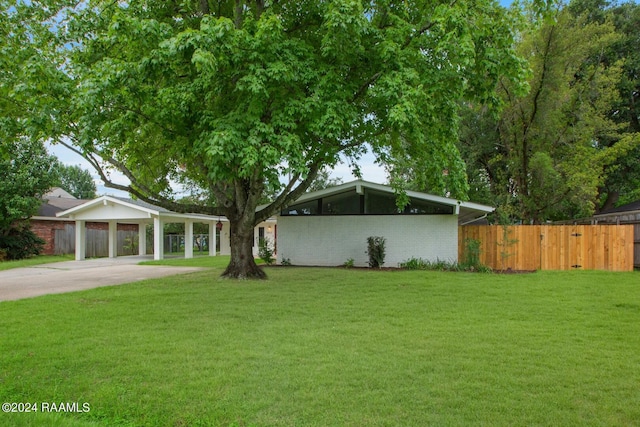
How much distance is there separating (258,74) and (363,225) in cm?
845

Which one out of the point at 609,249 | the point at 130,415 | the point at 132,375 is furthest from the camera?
the point at 609,249

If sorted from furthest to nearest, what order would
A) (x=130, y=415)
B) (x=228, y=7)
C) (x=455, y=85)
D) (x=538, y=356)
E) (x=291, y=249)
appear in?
(x=291, y=249)
(x=228, y=7)
(x=455, y=85)
(x=538, y=356)
(x=130, y=415)

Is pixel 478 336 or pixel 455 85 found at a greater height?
pixel 455 85

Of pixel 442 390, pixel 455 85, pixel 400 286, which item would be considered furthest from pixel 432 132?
pixel 442 390

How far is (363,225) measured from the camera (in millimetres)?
14828

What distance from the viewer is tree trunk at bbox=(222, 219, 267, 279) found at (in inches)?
429

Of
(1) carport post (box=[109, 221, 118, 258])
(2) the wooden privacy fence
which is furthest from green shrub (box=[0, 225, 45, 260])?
(2) the wooden privacy fence

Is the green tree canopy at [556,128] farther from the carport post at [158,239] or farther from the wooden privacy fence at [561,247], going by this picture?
the carport post at [158,239]

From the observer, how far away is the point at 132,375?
3854 mm

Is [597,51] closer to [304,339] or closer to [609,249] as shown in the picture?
[609,249]

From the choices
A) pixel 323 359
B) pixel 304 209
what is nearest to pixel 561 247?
pixel 304 209

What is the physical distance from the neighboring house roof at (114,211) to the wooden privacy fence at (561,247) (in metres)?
13.3

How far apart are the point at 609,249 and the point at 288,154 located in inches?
453

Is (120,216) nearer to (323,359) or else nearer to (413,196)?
(413,196)
